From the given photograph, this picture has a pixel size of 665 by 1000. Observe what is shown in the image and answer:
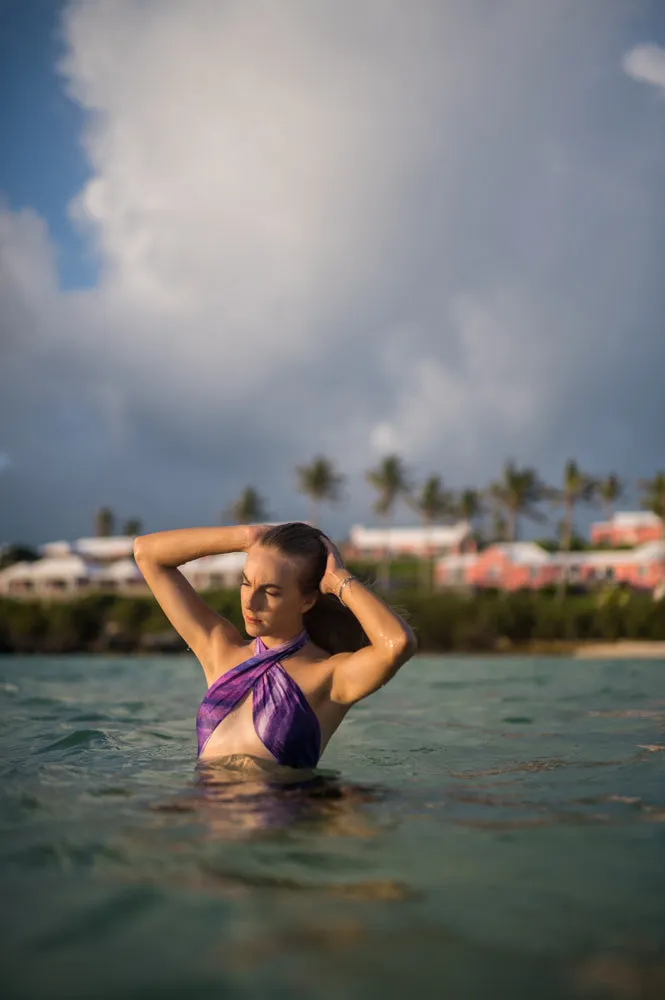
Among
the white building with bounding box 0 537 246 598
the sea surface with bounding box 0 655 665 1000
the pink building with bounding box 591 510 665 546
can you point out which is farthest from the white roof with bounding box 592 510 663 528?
the sea surface with bounding box 0 655 665 1000

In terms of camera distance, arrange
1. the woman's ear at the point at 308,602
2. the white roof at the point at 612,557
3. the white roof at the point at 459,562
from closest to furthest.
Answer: the woman's ear at the point at 308,602, the white roof at the point at 612,557, the white roof at the point at 459,562

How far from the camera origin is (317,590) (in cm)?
421

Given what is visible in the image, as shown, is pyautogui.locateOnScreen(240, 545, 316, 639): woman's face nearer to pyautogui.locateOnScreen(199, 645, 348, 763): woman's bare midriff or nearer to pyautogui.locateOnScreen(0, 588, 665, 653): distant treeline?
pyautogui.locateOnScreen(199, 645, 348, 763): woman's bare midriff

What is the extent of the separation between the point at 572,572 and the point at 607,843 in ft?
248

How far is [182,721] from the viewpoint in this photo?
8.88 meters

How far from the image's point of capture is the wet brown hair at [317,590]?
405cm

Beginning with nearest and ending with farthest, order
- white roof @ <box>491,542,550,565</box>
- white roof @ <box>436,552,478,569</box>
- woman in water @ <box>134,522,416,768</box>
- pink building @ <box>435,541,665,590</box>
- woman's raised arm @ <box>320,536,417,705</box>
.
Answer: woman's raised arm @ <box>320,536,417,705</box>, woman in water @ <box>134,522,416,768</box>, pink building @ <box>435,541,665,590</box>, white roof @ <box>491,542,550,565</box>, white roof @ <box>436,552,478,569</box>

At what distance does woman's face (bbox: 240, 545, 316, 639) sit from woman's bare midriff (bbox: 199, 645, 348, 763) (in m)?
0.22

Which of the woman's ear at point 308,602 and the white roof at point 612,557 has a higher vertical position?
the white roof at point 612,557

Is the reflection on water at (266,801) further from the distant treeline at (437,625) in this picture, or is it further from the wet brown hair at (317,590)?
the distant treeline at (437,625)

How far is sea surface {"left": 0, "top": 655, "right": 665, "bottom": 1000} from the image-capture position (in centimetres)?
212

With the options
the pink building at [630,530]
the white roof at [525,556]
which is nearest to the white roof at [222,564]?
the white roof at [525,556]

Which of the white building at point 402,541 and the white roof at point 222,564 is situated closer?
the white roof at point 222,564

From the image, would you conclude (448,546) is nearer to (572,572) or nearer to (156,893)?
(572,572)
